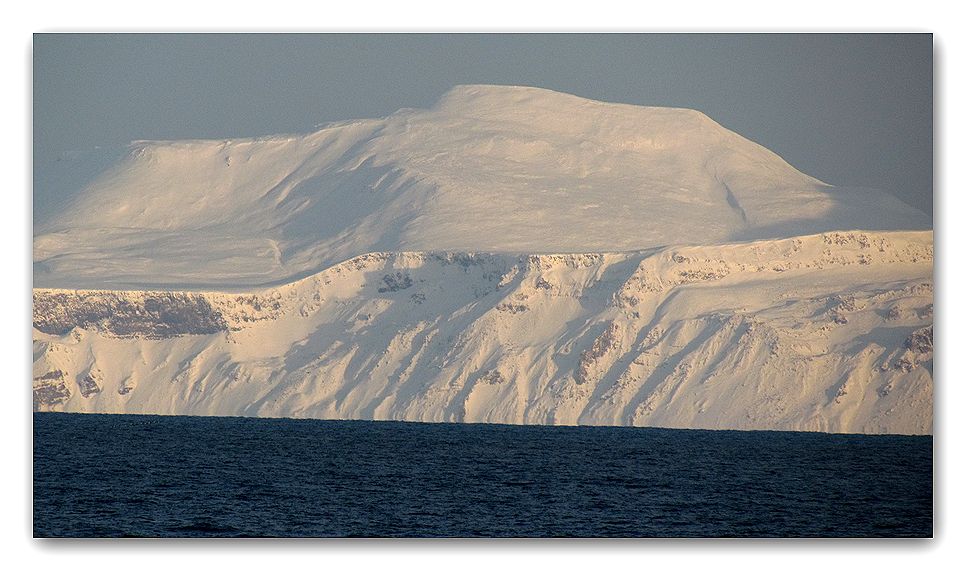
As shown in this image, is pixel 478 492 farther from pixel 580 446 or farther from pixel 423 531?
pixel 580 446

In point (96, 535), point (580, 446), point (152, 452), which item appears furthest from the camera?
point (580, 446)

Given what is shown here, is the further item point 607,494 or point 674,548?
point 607,494

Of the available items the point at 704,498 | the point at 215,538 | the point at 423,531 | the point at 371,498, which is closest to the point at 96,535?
the point at 215,538

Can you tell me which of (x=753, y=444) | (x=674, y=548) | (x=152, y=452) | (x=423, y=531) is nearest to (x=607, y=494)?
(x=423, y=531)

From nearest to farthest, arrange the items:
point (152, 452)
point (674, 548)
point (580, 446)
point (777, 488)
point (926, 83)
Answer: point (674, 548) < point (926, 83) < point (777, 488) < point (152, 452) < point (580, 446)

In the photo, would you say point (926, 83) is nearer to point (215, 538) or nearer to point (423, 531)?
point (423, 531)
